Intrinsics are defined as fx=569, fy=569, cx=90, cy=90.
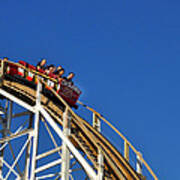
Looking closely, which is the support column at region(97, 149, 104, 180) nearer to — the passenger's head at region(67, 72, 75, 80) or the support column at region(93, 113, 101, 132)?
the support column at region(93, 113, 101, 132)

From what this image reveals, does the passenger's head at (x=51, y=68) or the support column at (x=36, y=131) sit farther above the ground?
the passenger's head at (x=51, y=68)

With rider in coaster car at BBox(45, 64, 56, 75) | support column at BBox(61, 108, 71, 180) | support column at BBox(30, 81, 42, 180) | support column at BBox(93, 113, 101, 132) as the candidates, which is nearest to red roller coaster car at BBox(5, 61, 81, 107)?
support column at BBox(30, 81, 42, 180)

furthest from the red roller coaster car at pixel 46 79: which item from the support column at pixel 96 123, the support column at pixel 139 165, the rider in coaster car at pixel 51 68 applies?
the support column at pixel 139 165

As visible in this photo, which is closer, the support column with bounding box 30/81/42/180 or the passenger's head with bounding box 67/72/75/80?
A: the support column with bounding box 30/81/42/180

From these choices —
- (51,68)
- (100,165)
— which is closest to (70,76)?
(51,68)

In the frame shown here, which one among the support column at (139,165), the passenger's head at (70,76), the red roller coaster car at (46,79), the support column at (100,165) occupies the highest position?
the passenger's head at (70,76)

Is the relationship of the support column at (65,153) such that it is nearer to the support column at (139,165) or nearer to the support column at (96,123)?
the support column at (139,165)

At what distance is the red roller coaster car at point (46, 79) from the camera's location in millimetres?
18734

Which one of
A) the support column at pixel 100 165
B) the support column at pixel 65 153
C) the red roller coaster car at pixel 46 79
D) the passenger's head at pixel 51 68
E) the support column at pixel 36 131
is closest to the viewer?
the support column at pixel 100 165

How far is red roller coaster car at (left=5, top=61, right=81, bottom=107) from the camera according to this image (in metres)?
18.7

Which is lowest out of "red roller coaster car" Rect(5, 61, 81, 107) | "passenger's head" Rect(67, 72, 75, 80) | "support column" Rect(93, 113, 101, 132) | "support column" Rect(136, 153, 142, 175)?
"support column" Rect(136, 153, 142, 175)

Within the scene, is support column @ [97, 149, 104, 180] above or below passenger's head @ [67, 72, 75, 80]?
below

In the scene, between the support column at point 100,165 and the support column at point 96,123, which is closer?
the support column at point 100,165

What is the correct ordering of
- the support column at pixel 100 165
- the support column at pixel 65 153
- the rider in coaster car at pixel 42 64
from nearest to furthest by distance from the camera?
the support column at pixel 100 165 → the support column at pixel 65 153 → the rider in coaster car at pixel 42 64
